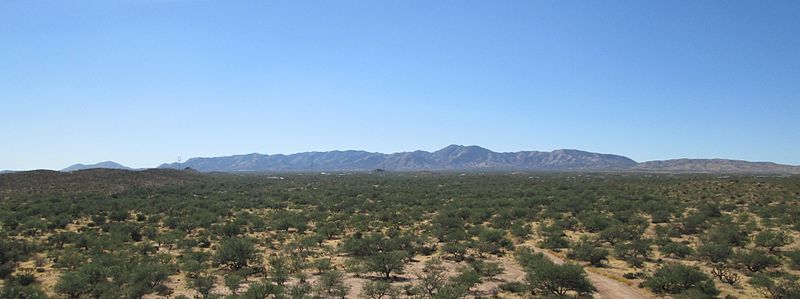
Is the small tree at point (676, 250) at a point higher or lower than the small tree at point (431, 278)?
higher

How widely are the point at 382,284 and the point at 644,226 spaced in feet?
A: 62.9

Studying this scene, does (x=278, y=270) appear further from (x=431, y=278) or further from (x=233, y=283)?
(x=431, y=278)

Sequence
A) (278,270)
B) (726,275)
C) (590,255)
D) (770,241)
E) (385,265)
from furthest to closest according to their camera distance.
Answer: (770,241)
(590,255)
(385,265)
(278,270)
(726,275)

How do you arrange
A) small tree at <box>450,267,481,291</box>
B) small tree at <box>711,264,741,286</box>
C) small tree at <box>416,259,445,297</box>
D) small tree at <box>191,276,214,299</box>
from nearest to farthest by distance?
small tree at <box>191,276,214,299</box>, small tree at <box>416,259,445,297</box>, small tree at <box>450,267,481,291</box>, small tree at <box>711,264,741,286</box>

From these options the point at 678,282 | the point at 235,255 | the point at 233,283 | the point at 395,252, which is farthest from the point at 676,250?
the point at 235,255

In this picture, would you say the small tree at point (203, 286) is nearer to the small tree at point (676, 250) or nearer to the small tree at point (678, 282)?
the small tree at point (678, 282)

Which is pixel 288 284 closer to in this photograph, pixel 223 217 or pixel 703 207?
pixel 223 217

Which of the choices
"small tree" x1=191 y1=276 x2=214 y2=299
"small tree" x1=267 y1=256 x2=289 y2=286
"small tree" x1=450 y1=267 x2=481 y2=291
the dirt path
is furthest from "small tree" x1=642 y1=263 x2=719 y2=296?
"small tree" x1=191 y1=276 x2=214 y2=299

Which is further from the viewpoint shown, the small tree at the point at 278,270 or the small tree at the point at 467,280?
the small tree at the point at 278,270

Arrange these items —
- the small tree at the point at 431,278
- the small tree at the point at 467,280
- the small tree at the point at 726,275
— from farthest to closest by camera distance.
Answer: the small tree at the point at 726,275
the small tree at the point at 467,280
the small tree at the point at 431,278

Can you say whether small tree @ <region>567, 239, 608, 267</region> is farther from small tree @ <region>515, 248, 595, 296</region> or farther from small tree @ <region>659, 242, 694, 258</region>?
small tree @ <region>515, 248, 595, 296</region>

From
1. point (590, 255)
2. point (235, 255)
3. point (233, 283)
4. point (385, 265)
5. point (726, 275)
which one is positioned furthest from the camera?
point (590, 255)

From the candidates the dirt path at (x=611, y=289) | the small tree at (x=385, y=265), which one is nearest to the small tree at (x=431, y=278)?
the small tree at (x=385, y=265)

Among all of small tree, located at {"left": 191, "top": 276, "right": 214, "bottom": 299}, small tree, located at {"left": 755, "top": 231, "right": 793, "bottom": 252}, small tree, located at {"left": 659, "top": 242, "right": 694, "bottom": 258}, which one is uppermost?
small tree, located at {"left": 755, "top": 231, "right": 793, "bottom": 252}
